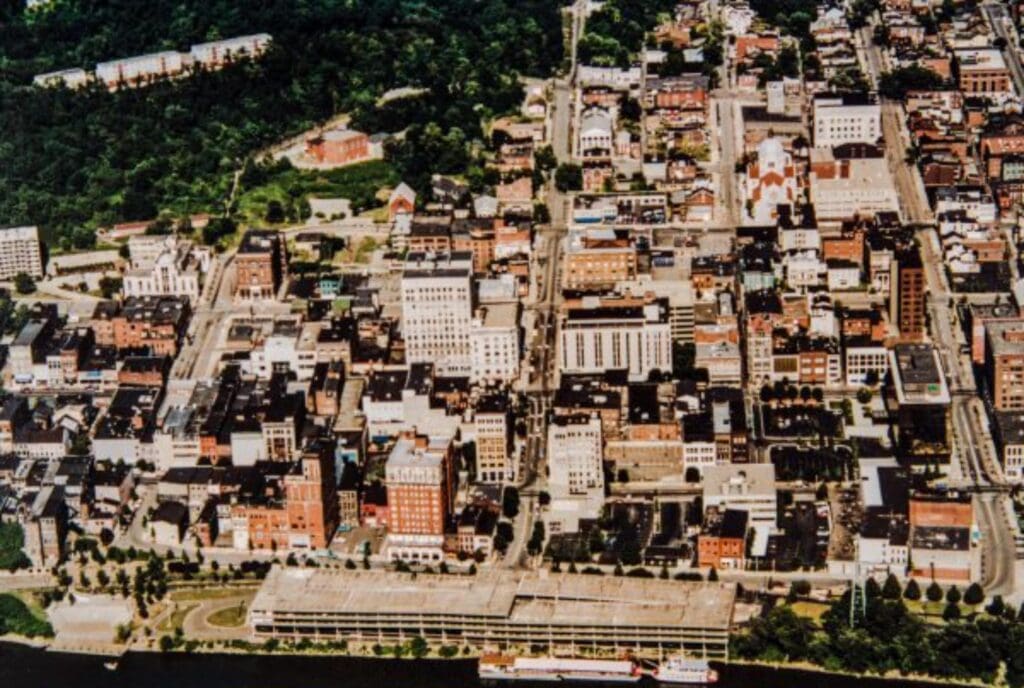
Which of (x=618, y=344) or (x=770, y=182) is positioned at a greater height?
Answer: (x=770, y=182)

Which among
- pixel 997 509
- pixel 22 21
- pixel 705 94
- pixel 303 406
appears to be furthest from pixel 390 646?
pixel 22 21

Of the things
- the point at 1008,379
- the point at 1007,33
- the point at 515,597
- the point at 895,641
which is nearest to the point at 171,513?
the point at 515,597

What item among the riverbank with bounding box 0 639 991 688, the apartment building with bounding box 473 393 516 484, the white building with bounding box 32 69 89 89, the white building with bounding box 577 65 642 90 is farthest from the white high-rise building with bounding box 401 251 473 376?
the white building with bounding box 32 69 89 89

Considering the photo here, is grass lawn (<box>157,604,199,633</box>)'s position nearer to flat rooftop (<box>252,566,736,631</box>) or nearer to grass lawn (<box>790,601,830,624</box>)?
flat rooftop (<box>252,566,736,631</box>)

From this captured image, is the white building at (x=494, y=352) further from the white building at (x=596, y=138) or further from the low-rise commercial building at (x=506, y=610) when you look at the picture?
the white building at (x=596, y=138)

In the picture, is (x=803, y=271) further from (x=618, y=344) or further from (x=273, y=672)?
(x=273, y=672)
